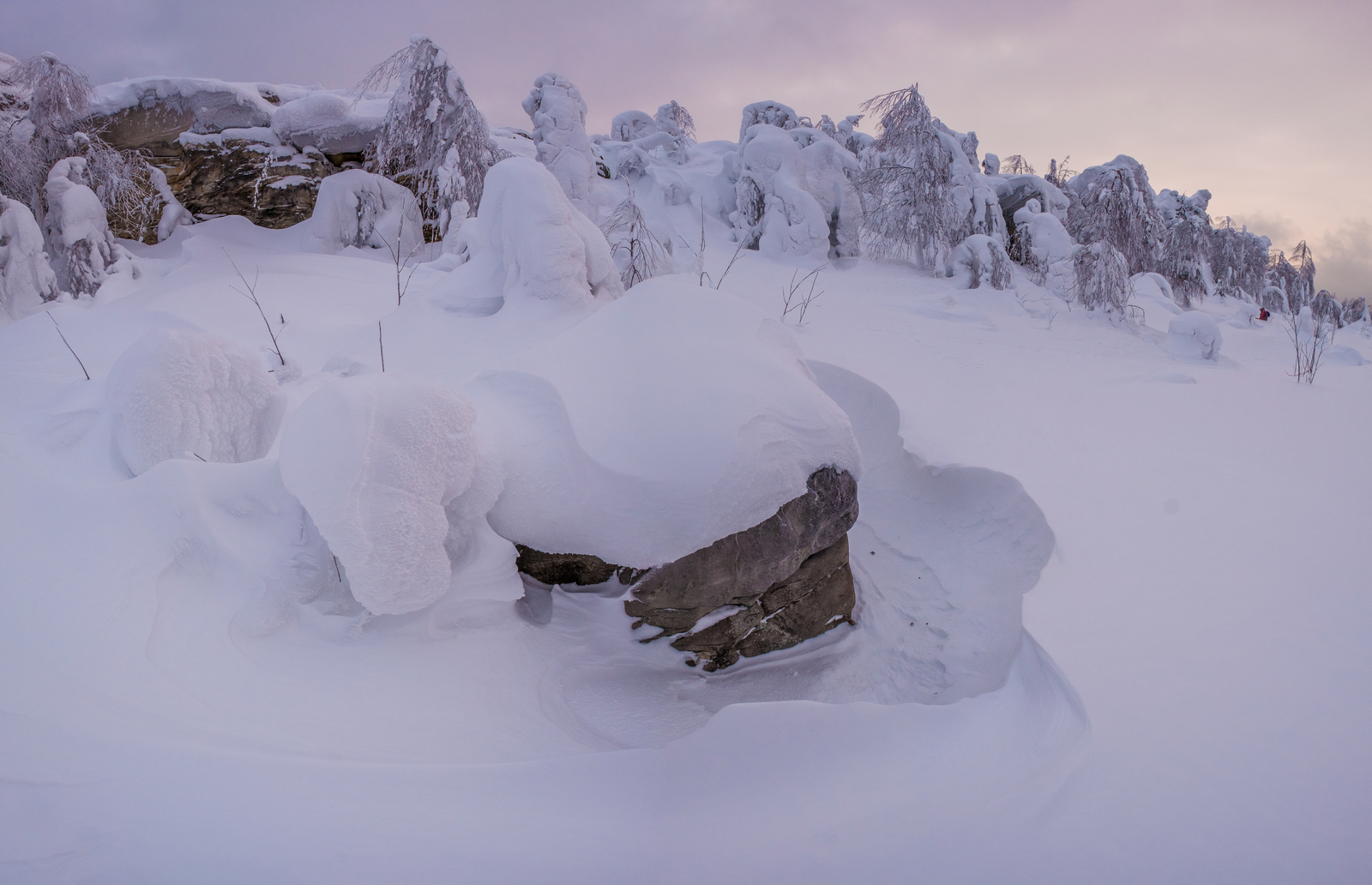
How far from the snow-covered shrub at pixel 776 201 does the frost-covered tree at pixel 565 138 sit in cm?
337

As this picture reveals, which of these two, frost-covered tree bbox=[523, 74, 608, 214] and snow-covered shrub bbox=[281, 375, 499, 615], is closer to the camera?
snow-covered shrub bbox=[281, 375, 499, 615]

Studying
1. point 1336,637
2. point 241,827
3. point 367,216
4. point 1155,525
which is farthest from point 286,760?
point 367,216

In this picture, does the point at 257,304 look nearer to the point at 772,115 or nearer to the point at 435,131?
the point at 435,131

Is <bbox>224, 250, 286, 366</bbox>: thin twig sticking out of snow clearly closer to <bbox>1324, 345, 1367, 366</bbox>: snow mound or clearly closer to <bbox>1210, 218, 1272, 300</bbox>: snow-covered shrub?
<bbox>1324, 345, 1367, 366</bbox>: snow mound

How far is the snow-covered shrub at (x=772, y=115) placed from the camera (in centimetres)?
1694

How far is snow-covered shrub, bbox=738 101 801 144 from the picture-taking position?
16.9m

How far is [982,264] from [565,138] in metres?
8.40

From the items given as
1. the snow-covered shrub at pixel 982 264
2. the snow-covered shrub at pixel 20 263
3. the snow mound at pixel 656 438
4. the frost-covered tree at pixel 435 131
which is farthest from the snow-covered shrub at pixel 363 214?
the snow-covered shrub at pixel 982 264

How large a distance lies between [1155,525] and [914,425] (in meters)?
1.92

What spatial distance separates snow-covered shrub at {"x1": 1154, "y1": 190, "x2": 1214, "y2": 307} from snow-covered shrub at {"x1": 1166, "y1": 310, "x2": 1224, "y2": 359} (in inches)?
334

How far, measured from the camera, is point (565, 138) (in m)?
12.4

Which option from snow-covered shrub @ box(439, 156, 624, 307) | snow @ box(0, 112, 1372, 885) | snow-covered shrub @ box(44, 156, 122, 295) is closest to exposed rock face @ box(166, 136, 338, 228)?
snow-covered shrub @ box(44, 156, 122, 295)

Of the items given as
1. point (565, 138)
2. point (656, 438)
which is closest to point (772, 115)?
point (565, 138)

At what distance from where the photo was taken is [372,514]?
8.69ft
